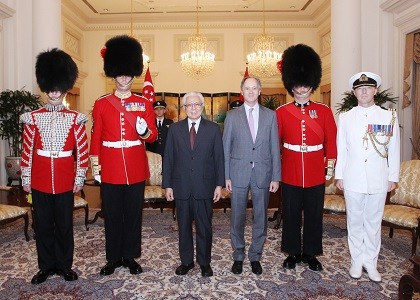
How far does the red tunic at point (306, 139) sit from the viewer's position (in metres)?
3.31

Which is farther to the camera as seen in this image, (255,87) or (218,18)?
(218,18)

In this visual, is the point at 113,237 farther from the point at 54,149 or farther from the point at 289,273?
the point at 289,273

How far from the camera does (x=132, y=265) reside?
11.0 ft

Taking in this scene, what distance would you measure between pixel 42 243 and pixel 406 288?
2594 millimetres

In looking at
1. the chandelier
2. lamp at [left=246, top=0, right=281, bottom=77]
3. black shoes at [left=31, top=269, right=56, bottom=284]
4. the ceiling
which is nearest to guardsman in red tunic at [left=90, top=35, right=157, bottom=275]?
black shoes at [left=31, top=269, right=56, bottom=284]

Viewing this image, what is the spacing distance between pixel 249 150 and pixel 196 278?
1.15 meters

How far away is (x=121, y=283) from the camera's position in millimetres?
3145

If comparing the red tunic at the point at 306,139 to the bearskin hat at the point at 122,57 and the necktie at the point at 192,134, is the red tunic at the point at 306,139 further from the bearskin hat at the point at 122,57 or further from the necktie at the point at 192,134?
the bearskin hat at the point at 122,57

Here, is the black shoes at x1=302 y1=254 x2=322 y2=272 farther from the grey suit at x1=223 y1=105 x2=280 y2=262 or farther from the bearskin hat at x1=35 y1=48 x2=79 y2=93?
the bearskin hat at x1=35 y1=48 x2=79 y2=93

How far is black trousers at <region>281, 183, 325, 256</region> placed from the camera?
3.38 metres

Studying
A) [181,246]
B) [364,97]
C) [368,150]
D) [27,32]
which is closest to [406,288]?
[368,150]

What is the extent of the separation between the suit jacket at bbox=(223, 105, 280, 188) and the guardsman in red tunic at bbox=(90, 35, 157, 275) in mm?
650

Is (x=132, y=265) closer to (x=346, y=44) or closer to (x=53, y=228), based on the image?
(x=53, y=228)

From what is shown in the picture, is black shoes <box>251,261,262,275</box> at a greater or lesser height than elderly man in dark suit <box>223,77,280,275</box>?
lesser
